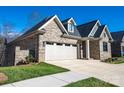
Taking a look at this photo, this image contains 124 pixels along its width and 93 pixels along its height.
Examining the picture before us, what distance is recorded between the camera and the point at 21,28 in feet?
136

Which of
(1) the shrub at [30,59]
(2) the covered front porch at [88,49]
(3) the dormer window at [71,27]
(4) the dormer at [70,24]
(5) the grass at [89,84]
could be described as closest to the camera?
(5) the grass at [89,84]

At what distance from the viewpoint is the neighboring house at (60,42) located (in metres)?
16.0

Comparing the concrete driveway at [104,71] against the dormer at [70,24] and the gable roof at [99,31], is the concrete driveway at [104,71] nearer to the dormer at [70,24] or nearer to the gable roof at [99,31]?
the dormer at [70,24]

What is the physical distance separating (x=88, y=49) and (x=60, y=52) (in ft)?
16.4

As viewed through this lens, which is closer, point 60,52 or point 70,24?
point 60,52

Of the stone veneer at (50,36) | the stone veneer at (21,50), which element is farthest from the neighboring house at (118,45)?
the stone veneer at (21,50)

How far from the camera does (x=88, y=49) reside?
21172mm

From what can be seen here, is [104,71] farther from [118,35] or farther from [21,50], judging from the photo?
[118,35]

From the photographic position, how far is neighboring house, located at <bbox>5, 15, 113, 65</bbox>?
1602 centimetres

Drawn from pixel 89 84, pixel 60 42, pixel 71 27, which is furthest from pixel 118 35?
pixel 89 84
